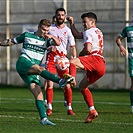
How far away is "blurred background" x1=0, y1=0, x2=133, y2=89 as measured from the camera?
26.0 meters

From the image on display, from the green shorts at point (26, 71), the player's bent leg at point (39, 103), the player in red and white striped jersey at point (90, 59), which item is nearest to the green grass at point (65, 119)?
the player's bent leg at point (39, 103)

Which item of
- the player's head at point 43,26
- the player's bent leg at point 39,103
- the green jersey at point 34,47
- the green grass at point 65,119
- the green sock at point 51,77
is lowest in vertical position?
the green grass at point 65,119

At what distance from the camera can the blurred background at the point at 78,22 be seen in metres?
26.0

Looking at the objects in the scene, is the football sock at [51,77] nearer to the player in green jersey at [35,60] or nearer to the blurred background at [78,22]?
the player in green jersey at [35,60]

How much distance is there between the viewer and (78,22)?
27062mm

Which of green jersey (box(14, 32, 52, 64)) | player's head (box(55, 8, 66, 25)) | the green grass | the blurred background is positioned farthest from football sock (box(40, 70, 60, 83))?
the blurred background

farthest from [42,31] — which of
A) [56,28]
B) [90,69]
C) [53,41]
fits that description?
[56,28]

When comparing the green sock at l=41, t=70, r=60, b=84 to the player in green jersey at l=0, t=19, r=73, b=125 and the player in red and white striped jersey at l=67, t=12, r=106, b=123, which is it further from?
the player in red and white striped jersey at l=67, t=12, r=106, b=123

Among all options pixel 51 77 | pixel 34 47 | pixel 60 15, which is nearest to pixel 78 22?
pixel 60 15

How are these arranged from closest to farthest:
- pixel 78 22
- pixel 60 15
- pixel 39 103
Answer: pixel 39 103
pixel 60 15
pixel 78 22

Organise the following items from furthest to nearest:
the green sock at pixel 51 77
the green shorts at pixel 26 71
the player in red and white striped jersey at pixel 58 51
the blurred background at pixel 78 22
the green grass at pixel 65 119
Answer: the blurred background at pixel 78 22, the player in red and white striped jersey at pixel 58 51, the green shorts at pixel 26 71, the green sock at pixel 51 77, the green grass at pixel 65 119

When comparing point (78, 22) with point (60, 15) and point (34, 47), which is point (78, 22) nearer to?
point (60, 15)

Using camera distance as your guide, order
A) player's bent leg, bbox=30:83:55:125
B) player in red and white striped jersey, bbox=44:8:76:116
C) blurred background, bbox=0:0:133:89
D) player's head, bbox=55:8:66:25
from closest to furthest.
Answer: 1. player's bent leg, bbox=30:83:55:125
2. player's head, bbox=55:8:66:25
3. player in red and white striped jersey, bbox=44:8:76:116
4. blurred background, bbox=0:0:133:89

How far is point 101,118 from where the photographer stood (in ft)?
43.7
